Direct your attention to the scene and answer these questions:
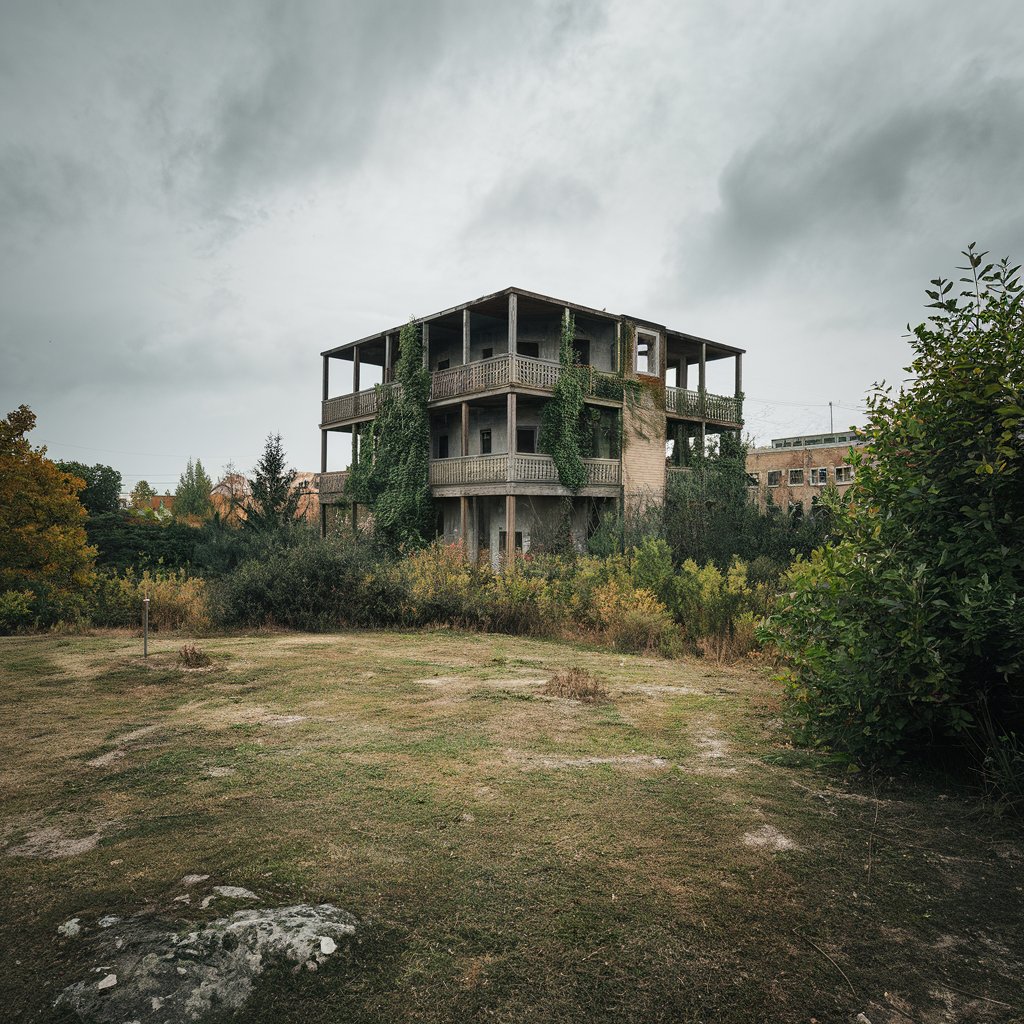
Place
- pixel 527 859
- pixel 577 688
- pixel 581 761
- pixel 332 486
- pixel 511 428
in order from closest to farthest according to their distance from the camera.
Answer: pixel 527 859 < pixel 581 761 < pixel 577 688 < pixel 511 428 < pixel 332 486

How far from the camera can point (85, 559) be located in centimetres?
1433

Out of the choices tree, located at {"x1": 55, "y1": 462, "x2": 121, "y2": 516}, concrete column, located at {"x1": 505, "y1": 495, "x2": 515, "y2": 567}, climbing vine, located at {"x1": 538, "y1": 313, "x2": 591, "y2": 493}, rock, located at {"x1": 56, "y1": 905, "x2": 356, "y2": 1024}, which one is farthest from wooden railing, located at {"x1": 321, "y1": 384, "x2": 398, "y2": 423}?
rock, located at {"x1": 56, "y1": 905, "x2": 356, "y2": 1024}

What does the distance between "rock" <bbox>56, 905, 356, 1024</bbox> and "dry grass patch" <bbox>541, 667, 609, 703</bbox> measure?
405 cm

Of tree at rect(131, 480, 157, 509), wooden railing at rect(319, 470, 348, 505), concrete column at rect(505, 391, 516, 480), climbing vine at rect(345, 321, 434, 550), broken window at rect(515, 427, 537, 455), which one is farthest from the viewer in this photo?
tree at rect(131, 480, 157, 509)

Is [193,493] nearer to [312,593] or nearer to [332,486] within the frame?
[332,486]

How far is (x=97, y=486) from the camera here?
3003 cm

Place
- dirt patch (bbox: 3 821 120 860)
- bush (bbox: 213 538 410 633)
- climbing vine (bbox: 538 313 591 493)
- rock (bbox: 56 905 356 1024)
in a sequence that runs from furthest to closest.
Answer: climbing vine (bbox: 538 313 591 493), bush (bbox: 213 538 410 633), dirt patch (bbox: 3 821 120 860), rock (bbox: 56 905 356 1024)

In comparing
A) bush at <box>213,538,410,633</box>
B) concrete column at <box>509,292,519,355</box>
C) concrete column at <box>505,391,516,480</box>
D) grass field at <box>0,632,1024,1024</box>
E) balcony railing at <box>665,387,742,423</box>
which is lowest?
grass field at <box>0,632,1024,1024</box>

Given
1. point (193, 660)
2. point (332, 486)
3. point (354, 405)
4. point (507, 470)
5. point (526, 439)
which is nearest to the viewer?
point (193, 660)

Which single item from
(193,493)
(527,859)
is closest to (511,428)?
(527,859)

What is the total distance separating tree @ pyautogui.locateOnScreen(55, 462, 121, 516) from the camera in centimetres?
2728

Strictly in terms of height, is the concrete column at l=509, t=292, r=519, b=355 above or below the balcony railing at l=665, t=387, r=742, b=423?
above

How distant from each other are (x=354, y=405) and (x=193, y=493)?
20.4 meters

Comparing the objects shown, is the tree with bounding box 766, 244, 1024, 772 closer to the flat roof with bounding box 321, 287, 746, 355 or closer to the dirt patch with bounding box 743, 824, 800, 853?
the dirt patch with bounding box 743, 824, 800, 853
